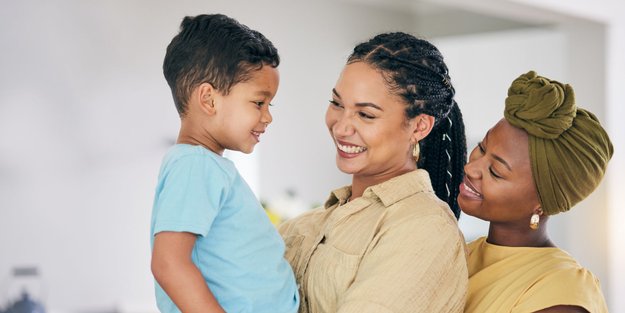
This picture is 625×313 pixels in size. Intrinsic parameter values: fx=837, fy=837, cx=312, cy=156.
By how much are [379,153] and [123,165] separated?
312 centimetres

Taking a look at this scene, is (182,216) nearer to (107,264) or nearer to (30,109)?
(30,109)

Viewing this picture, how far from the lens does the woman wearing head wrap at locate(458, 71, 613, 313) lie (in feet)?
5.24

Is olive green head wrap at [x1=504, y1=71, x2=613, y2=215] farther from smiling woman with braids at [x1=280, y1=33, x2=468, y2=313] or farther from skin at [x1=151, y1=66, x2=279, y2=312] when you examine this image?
skin at [x1=151, y1=66, x2=279, y2=312]

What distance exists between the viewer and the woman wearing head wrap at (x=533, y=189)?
160cm

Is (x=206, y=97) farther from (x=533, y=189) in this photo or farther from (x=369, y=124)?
(x=533, y=189)

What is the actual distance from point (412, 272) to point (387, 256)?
0.05m

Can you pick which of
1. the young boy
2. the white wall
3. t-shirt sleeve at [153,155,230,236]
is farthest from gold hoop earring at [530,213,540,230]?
the white wall

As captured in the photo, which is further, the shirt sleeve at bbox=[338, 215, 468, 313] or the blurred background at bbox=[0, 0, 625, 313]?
the blurred background at bbox=[0, 0, 625, 313]

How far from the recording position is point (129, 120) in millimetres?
4516

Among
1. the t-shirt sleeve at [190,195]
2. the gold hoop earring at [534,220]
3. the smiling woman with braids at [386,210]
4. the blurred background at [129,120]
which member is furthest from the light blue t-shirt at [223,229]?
the blurred background at [129,120]

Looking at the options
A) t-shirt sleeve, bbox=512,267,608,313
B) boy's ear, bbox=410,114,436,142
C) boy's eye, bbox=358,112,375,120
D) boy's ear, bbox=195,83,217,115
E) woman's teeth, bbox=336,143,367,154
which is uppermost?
boy's ear, bbox=195,83,217,115

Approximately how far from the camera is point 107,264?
449 cm

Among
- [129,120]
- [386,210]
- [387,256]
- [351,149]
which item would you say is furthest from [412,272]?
[129,120]

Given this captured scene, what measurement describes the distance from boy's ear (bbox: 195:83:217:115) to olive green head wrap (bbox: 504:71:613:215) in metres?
0.60
